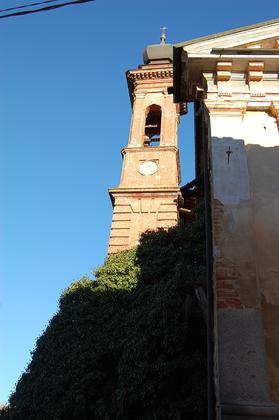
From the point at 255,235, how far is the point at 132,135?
17.9m

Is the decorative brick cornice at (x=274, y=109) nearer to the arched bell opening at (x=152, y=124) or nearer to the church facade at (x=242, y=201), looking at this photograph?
the church facade at (x=242, y=201)

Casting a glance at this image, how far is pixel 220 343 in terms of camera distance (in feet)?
16.4

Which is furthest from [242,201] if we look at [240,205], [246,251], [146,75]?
[146,75]

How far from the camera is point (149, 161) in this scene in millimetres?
21797

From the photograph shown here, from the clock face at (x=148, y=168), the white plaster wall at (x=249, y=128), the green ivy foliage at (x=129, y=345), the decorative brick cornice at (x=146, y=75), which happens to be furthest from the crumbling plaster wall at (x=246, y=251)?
the decorative brick cornice at (x=146, y=75)

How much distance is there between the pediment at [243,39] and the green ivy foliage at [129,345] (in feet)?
13.4

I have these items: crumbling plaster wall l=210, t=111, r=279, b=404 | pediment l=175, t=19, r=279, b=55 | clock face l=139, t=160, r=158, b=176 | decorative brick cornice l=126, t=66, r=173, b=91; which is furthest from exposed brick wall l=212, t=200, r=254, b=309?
decorative brick cornice l=126, t=66, r=173, b=91

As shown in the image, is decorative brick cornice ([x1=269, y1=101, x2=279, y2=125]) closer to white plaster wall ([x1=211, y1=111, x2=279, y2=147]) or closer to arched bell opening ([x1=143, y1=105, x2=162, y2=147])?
white plaster wall ([x1=211, y1=111, x2=279, y2=147])

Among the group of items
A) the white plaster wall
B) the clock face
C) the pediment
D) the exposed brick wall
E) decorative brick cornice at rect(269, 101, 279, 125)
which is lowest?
the exposed brick wall

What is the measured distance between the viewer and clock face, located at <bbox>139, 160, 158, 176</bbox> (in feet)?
70.1

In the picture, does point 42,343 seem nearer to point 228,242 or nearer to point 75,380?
point 75,380

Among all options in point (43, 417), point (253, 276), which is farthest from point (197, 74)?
point (43, 417)

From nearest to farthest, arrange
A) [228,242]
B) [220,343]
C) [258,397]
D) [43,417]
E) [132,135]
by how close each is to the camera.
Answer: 1. [258,397]
2. [220,343]
3. [228,242]
4. [43,417]
5. [132,135]

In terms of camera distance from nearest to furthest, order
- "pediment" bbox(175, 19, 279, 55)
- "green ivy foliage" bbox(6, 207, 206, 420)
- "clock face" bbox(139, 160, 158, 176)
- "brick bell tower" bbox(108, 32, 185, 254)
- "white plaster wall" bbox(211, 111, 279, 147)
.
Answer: "white plaster wall" bbox(211, 111, 279, 147)
"pediment" bbox(175, 19, 279, 55)
"green ivy foliage" bbox(6, 207, 206, 420)
"brick bell tower" bbox(108, 32, 185, 254)
"clock face" bbox(139, 160, 158, 176)
